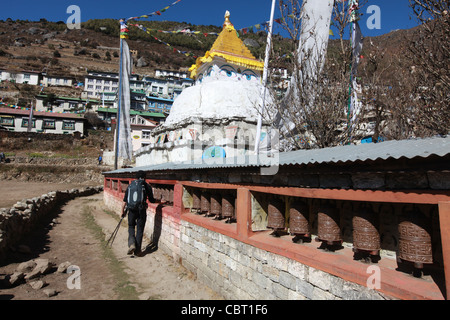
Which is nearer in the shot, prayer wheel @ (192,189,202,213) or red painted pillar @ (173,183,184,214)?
prayer wheel @ (192,189,202,213)

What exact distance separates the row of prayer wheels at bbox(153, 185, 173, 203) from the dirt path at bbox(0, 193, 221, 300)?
5.10 feet

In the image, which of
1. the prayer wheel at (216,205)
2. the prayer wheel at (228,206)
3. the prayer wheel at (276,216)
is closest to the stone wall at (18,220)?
the prayer wheel at (216,205)

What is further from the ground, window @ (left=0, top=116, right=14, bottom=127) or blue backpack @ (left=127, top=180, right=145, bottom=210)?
window @ (left=0, top=116, right=14, bottom=127)

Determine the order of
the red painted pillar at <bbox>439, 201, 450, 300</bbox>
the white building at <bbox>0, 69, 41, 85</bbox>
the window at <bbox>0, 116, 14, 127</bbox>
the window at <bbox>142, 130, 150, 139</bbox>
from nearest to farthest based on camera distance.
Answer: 1. the red painted pillar at <bbox>439, 201, 450, 300</bbox>
2. the window at <bbox>142, 130, 150, 139</bbox>
3. the window at <bbox>0, 116, 14, 127</bbox>
4. the white building at <bbox>0, 69, 41, 85</bbox>

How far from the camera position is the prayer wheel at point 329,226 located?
378 centimetres

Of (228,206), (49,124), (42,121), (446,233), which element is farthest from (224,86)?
(42,121)

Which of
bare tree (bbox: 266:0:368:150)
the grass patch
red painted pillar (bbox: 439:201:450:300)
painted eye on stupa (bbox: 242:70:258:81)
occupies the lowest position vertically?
the grass patch

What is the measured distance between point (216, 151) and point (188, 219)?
6.34 metres

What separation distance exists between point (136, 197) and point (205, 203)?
230 centimetres

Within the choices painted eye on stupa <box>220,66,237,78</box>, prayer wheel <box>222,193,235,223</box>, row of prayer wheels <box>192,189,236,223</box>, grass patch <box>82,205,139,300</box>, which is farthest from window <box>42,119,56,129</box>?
prayer wheel <box>222,193,235,223</box>

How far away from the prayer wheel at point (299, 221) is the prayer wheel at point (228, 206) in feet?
5.72

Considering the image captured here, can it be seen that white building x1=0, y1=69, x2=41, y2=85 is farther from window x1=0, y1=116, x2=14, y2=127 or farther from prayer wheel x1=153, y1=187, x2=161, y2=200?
prayer wheel x1=153, y1=187, x2=161, y2=200

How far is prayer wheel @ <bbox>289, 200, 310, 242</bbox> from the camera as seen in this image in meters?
4.18

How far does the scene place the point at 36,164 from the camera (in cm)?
3197
